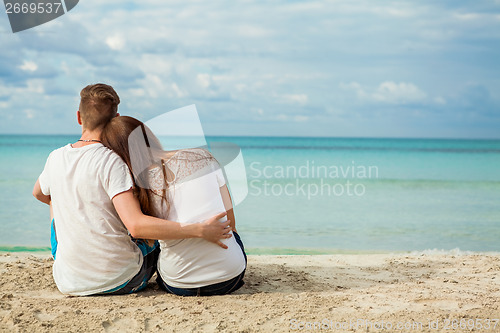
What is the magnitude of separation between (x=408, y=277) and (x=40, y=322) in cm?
263

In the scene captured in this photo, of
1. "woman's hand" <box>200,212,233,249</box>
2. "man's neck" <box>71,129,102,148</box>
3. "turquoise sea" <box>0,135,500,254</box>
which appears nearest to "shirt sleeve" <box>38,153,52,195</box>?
"man's neck" <box>71,129,102,148</box>

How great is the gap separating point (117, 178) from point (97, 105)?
45cm

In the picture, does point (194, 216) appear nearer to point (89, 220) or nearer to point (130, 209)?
point (130, 209)

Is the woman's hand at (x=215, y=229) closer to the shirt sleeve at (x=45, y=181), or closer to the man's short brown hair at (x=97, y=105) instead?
the man's short brown hair at (x=97, y=105)

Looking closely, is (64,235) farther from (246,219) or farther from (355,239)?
(246,219)

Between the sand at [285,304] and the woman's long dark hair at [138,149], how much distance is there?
25.2 inches

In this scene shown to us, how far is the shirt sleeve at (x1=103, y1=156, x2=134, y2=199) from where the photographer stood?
263cm

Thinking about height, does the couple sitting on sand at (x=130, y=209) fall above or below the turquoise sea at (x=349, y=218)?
above

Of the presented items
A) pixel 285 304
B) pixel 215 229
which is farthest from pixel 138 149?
pixel 285 304

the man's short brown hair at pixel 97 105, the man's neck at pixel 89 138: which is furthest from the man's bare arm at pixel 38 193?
the man's short brown hair at pixel 97 105

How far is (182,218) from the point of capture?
2668mm

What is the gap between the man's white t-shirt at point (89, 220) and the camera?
8.74ft

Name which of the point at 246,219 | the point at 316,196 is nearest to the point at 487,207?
the point at 316,196

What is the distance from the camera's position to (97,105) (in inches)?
107
